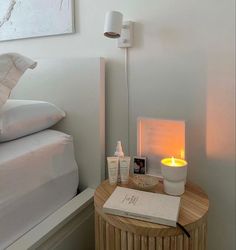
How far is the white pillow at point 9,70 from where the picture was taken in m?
0.86

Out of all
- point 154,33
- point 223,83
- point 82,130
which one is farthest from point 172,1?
point 82,130

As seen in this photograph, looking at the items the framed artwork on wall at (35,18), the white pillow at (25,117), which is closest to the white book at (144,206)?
the white pillow at (25,117)

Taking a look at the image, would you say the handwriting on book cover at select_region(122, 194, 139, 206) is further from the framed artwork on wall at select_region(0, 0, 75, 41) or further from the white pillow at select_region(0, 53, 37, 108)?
the framed artwork on wall at select_region(0, 0, 75, 41)

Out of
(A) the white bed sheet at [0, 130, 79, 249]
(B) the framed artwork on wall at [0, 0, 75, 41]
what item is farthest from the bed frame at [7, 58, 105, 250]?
(B) the framed artwork on wall at [0, 0, 75, 41]

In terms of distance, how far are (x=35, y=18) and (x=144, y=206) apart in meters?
1.08

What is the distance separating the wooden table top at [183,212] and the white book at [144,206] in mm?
15

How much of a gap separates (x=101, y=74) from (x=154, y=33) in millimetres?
282

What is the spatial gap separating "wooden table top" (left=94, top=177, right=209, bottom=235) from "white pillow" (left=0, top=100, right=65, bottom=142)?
0.39 m

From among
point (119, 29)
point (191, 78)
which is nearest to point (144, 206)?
point (191, 78)

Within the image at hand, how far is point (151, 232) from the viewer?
2.21 ft

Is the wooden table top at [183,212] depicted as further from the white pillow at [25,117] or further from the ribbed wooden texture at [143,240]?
the white pillow at [25,117]

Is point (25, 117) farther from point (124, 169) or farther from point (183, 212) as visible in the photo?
point (183, 212)

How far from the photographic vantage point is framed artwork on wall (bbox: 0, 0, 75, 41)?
117 cm

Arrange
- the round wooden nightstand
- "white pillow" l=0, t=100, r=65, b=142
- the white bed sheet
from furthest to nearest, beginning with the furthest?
"white pillow" l=0, t=100, r=65, b=142, the white bed sheet, the round wooden nightstand
